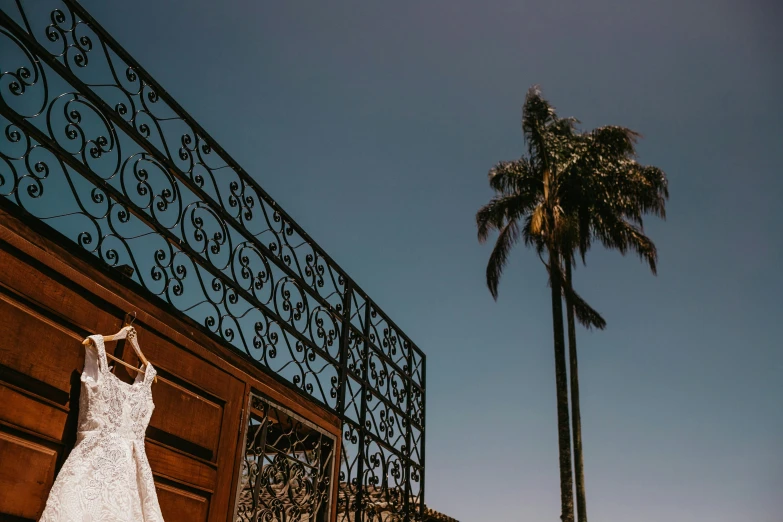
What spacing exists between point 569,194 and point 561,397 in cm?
446

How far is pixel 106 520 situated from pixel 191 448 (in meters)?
0.87

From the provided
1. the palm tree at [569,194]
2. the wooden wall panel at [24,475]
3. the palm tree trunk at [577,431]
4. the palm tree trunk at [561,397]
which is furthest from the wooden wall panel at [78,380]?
the palm tree at [569,194]

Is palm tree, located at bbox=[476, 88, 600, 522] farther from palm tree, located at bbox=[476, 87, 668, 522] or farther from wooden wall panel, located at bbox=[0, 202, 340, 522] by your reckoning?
wooden wall panel, located at bbox=[0, 202, 340, 522]

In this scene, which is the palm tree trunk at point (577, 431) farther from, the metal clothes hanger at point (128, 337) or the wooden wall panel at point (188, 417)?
the metal clothes hanger at point (128, 337)

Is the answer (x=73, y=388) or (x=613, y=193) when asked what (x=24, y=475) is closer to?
(x=73, y=388)

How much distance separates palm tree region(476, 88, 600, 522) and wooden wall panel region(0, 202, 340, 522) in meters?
10.2

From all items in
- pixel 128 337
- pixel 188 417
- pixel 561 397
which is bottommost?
pixel 188 417

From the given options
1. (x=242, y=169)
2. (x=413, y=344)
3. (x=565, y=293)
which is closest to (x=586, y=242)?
(x=565, y=293)

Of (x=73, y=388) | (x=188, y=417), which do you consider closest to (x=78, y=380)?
(x=73, y=388)

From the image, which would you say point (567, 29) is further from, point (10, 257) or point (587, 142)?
point (10, 257)

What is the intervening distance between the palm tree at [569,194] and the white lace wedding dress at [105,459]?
1199cm

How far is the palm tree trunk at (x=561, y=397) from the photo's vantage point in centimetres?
1254

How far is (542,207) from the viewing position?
47.3 feet

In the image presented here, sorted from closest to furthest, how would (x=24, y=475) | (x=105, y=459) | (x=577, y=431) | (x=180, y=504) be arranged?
A: (x=24, y=475) < (x=105, y=459) < (x=180, y=504) < (x=577, y=431)
